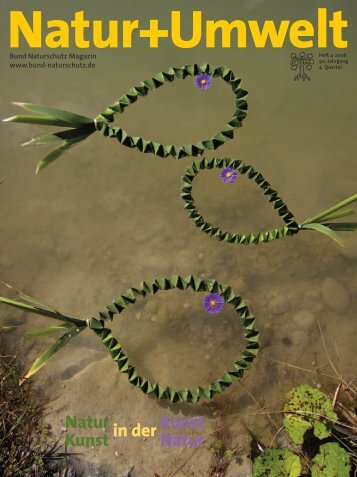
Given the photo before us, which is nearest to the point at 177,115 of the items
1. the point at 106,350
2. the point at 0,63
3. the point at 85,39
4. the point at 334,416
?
the point at 85,39

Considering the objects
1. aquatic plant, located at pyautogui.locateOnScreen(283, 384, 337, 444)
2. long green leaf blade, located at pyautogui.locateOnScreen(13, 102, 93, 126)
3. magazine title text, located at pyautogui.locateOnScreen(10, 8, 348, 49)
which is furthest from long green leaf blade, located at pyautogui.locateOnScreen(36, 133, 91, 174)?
aquatic plant, located at pyautogui.locateOnScreen(283, 384, 337, 444)

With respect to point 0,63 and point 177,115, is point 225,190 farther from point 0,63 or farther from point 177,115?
point 0,63

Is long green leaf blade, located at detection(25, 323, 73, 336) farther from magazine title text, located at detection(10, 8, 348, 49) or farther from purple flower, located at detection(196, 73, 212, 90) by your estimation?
magazine title text, located at detection(10, 8, 348, 49)

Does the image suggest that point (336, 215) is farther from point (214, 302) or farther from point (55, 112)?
point (55, 112)

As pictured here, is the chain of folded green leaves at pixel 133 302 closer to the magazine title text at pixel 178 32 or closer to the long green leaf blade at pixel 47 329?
the long green leaf blade at pixel 47 329

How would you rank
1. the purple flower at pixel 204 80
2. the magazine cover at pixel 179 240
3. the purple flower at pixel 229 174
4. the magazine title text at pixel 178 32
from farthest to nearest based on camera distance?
the magazine title text at pixel 178 32, the purple flower at pixel 204 80, the purple flower at pixel 229 174, the magazine cover at pixel 179 240

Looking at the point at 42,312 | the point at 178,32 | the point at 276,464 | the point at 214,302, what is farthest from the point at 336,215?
the point at 178,32

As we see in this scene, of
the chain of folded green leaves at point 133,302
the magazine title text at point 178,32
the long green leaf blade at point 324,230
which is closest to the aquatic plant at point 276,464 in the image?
the chain of folded green leaves at point 133,302

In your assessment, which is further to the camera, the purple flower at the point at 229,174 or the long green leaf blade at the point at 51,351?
the purple flower at the point at 229,174
